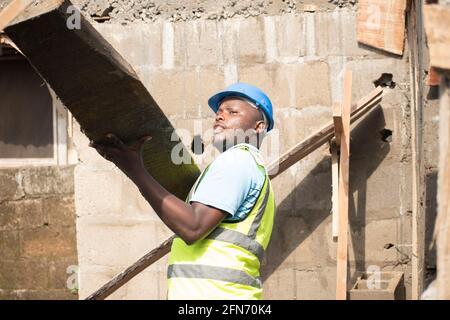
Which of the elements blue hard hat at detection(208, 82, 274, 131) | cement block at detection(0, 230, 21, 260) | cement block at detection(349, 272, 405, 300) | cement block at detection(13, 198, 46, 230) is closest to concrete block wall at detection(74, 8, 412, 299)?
cement block at detection(349, 272, 405, 300)

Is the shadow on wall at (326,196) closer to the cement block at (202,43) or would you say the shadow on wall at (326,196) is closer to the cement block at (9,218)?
the cement block at (202,43)

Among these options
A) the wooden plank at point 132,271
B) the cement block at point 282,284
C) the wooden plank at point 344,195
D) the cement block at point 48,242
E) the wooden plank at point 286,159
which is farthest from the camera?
the cement block at point 48,242

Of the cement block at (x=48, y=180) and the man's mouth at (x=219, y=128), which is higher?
the cement block at (x=48, y=180)

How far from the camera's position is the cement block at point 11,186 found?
7.16 m

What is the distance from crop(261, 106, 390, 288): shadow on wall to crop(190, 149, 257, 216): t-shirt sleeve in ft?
7.15

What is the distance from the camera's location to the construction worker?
3229 mm

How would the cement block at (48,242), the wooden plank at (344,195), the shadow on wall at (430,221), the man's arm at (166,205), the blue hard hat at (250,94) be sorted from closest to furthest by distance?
1. the man's arm at (166,205)
2. the shadow on wall at (430,221)
3. the blue hard hat at (250,94)
4. the wooden plank at (344,195)
5. the cement block at (48,242)

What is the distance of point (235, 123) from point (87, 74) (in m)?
0.70

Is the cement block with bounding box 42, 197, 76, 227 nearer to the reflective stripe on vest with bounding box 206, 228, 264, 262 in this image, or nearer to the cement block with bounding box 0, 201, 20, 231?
the cement block with bounding box 0, 201, 20, 231

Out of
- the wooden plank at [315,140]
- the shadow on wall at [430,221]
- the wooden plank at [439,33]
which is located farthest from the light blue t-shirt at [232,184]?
the wooden plank at [315,140]

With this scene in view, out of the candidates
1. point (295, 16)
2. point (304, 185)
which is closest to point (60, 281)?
point (304, 185)

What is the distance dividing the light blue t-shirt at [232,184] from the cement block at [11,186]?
4.06 meters

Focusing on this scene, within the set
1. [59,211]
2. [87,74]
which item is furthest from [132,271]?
[87,74]

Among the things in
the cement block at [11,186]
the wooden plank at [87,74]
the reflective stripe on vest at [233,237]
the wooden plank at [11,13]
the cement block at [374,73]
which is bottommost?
the reflective stripe on vest at [233,237]
